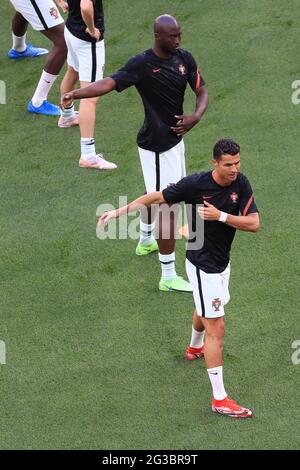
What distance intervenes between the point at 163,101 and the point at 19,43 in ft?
13.1

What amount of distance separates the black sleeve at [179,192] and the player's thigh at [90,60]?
3.09m

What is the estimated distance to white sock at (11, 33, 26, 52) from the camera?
11008 mm

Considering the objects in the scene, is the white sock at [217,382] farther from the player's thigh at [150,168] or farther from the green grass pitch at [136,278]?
the player's thigh at [150,168]

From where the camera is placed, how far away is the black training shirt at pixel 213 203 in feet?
21.0

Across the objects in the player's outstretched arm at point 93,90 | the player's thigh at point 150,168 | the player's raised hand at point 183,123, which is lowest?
the player's thigh at point 150,168

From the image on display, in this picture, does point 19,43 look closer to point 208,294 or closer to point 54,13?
point 54,13

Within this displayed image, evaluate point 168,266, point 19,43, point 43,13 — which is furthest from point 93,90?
point 19,43

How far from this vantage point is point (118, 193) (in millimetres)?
8977

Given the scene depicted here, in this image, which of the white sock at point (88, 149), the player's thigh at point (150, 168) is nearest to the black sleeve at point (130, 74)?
the player's thigh at point (150, 168)

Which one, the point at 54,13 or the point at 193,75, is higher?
the point at 193,75

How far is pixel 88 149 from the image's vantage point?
927 cm

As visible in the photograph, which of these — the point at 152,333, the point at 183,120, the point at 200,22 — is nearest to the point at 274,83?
the point at 200,22

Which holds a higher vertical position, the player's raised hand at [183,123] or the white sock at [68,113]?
the player's raised hand at [183,123]

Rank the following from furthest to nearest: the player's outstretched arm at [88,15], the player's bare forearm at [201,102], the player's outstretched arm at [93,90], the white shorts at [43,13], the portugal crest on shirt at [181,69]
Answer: the white shorts at [43,13] → the player's outstretched arm at [88,15] → the player's bare forearm at [201,102] → the portugal crest on shirt at [181,69] → the player's outstretched arm at [93,90]
